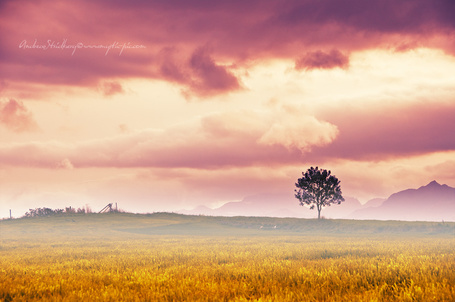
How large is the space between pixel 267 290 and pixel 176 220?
8906 centimetres

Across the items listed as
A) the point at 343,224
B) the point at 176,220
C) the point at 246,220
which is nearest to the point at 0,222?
the point at 176,220

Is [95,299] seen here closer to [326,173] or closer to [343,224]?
[343,224]

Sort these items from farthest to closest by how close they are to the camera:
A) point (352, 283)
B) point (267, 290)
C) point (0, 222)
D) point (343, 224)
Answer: point (0, 222) < point (343, 224) < point (352, 283) < point (267, 290)

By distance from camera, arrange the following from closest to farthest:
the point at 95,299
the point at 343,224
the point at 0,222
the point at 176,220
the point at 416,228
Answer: the point at 95,299 < the point at 416,228 < the point at 343,224 < the point at 0,222 < the point at 176,220

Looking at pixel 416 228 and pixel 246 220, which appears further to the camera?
pixel 246 220

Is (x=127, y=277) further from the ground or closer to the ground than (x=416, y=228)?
further from the ground

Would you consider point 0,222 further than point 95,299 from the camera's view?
Yes

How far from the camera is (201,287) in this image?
11789 mm

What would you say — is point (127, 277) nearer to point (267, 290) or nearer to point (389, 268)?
point (267, 290)

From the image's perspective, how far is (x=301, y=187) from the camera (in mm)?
103688

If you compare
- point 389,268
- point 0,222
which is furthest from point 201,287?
point 0,222

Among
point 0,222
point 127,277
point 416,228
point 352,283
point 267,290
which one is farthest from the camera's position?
point 0,222

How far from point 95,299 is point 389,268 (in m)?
9.87

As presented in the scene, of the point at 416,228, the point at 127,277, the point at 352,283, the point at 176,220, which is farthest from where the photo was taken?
the point at 176,220
